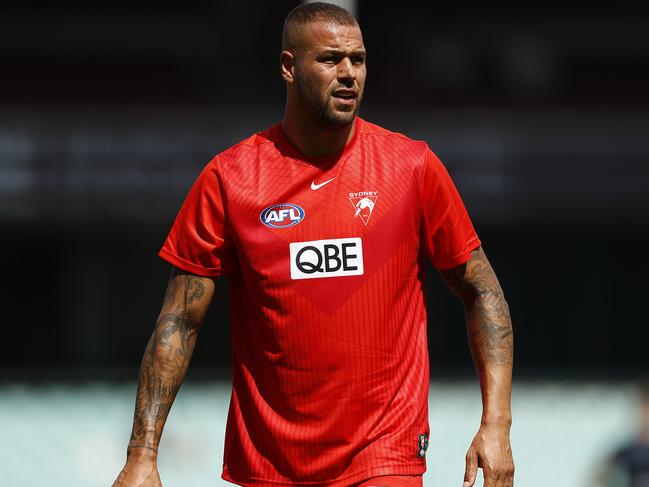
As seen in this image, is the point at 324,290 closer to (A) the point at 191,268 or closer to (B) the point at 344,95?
(A) the point at 191,268

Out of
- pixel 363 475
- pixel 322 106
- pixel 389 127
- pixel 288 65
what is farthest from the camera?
pixel 389 127

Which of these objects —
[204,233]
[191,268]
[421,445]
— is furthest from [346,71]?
[421,445]

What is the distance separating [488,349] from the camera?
385 centimetres

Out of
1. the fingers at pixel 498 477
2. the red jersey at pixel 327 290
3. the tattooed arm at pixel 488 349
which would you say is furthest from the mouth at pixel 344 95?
the fingers at pixel 498 477

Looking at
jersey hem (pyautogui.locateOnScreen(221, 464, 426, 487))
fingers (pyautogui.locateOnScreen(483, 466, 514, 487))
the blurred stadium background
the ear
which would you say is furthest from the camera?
the blurred stadium background

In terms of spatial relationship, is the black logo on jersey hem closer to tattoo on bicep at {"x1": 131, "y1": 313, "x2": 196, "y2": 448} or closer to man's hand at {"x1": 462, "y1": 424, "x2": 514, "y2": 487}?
man's hand at {"x1": 462, "y1": 424, "x2": 514, "y2": 487}

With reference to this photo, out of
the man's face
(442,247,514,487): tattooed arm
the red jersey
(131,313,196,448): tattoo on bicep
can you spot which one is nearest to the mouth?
the man's face

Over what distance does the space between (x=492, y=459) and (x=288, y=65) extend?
4.37 ft

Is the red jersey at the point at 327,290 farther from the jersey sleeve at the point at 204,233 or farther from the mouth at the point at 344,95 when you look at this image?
the mouth at the point at 344,95

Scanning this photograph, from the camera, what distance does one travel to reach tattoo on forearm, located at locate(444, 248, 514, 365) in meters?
3.86

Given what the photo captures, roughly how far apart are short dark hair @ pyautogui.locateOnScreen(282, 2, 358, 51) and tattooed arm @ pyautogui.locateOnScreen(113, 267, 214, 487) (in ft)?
2.55

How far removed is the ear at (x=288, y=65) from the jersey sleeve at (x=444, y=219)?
0.48m

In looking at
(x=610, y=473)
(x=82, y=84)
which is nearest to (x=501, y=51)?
(x=82, y=84)

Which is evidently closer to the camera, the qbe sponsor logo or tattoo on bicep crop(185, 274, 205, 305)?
the qbe sponsor logo
